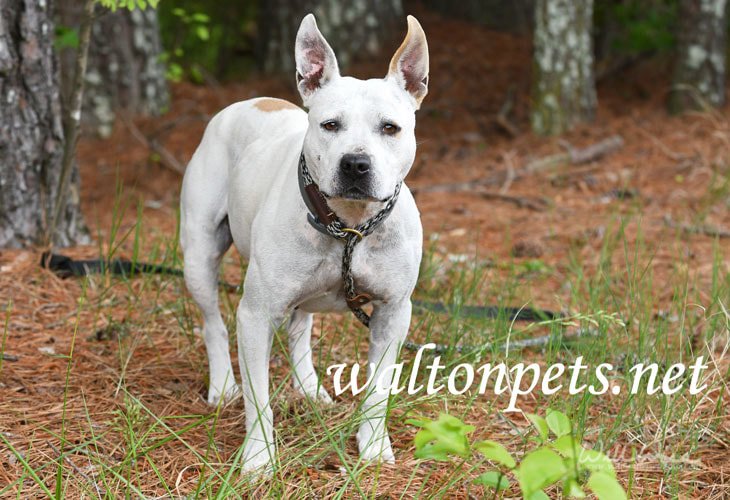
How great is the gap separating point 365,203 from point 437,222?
3.41m

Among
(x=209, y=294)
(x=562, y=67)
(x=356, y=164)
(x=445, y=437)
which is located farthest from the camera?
(x=562, y=67)

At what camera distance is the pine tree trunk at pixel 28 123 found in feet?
14.2

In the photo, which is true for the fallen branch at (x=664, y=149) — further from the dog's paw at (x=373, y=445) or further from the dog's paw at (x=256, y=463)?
the dog's paw at (x=256, y=463)

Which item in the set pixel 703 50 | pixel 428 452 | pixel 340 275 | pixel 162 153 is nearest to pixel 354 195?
pixel 340 275

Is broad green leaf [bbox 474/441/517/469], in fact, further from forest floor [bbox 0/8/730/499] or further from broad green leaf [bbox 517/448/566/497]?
forest floor [bbox 0/8/730/499]

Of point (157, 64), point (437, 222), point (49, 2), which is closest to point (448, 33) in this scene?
point (157, 64)

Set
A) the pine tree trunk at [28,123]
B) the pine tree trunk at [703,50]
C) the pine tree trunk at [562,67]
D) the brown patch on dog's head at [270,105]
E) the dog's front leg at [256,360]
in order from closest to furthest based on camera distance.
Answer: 1. the dog's front leg at [256,360]
2. the brown patch on dog's head at [270,105]
3. the pine tree trunk at [28,123]
4. the pine tree trunk at [562,67]
5. the pine tree trunk at [703,50]

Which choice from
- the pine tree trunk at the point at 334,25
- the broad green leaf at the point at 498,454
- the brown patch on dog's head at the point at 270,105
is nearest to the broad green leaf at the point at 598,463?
the broad green leaf at the point at 498,454

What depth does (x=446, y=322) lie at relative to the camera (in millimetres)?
3729

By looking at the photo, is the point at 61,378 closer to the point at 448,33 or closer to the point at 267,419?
the point at 267,419

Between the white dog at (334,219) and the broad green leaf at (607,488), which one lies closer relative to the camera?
the broad green leaf at (607,488)

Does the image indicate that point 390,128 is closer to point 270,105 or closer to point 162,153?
point 270,105

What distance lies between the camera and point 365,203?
272 cm

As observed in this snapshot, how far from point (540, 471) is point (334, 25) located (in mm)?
8302
